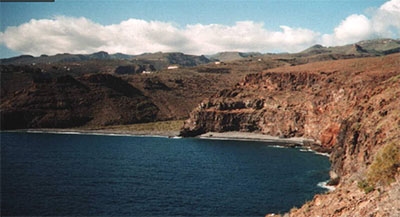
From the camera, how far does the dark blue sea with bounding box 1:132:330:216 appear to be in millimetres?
51156

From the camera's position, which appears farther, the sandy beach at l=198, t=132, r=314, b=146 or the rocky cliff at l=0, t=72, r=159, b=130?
the rocky cliff at l=0, t=72, r=159, b=130

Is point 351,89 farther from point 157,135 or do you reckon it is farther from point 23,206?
point 23,206

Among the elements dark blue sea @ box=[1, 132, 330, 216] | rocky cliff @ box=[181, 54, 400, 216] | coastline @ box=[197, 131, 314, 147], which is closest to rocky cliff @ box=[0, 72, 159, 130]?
rocky cliff @ box=[181, 54, 400, 216]

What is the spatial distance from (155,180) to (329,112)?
7211 centimetres

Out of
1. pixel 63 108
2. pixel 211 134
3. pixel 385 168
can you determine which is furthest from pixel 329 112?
pixel 63 108

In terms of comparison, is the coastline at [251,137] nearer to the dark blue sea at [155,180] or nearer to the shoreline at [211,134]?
the shoreline at [211,134]

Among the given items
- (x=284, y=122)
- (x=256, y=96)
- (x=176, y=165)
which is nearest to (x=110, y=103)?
(x=256, y=96)

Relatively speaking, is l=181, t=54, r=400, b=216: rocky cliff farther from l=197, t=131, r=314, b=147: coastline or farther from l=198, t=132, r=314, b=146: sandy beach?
l=198, t=132, r=314, b=146: sandy beach

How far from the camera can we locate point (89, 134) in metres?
160

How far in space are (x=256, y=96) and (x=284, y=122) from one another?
65.4 ft

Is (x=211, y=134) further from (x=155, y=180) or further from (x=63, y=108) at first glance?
(x=155, y=180)

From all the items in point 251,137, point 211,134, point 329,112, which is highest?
point 329,112

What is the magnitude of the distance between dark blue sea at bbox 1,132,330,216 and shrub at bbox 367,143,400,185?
25424 mm

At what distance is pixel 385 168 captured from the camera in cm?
2334
